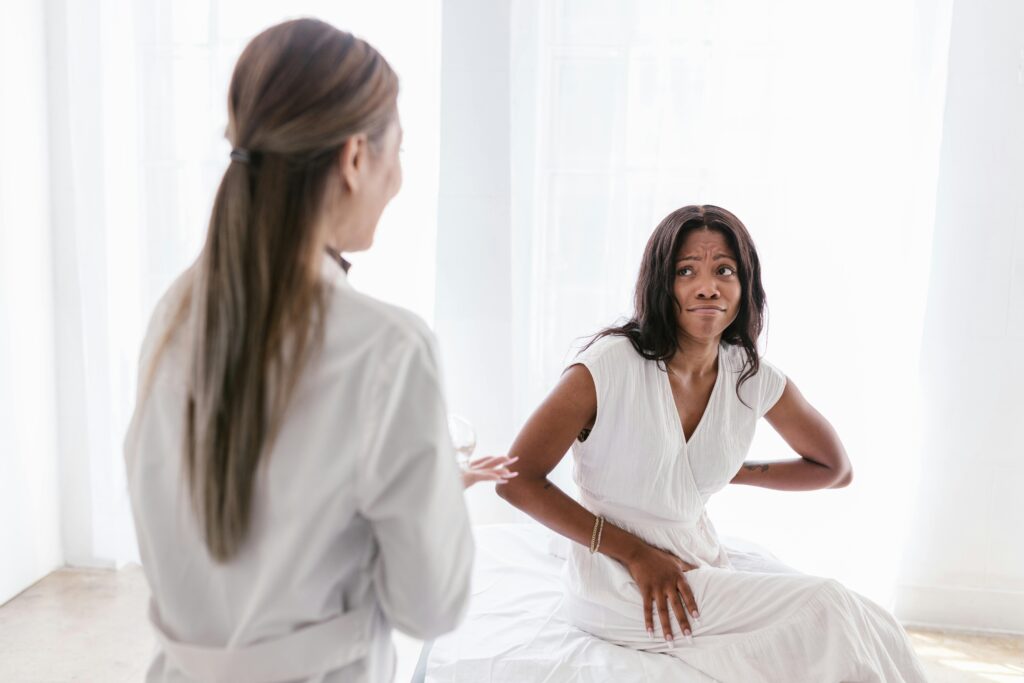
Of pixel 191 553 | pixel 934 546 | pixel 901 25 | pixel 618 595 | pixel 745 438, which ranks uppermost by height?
pixel 901 25

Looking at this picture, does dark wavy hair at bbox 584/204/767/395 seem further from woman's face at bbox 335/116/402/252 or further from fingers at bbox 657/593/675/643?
woman's face at bbox 335/116/402/252

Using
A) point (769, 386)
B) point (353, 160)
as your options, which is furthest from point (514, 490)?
point (353, 160)

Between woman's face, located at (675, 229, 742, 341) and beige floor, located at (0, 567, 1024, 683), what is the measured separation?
4.66ft

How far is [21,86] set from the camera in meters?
2.78

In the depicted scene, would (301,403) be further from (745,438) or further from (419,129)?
(419,129)

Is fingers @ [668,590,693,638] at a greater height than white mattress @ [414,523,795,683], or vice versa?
fingers @ [668,590,693,638]

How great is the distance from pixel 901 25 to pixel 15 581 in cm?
328

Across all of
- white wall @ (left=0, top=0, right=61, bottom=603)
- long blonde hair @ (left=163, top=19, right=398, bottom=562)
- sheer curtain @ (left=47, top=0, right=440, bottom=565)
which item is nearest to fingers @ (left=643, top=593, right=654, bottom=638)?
long blonde hair @ (left=163, top=19, right=398, bottom=562)

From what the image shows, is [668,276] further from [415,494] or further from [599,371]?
[415,494]

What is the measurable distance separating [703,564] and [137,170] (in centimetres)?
223

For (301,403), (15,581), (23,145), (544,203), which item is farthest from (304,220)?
(15,581)

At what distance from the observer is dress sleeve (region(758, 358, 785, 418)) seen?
1.95 meters

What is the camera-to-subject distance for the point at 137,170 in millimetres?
2893

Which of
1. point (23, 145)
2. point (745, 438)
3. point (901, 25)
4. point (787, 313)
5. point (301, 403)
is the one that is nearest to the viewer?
point (301, 403)
